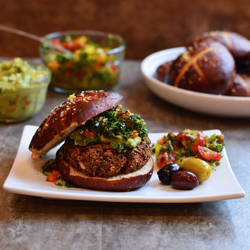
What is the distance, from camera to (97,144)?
2.25m

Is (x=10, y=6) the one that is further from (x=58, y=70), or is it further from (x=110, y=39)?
(x=58, y=70)

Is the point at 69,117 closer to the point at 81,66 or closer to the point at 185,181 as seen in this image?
the point at 185,181

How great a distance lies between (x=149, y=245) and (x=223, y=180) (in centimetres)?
74

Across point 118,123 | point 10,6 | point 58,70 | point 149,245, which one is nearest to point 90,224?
point 149,245

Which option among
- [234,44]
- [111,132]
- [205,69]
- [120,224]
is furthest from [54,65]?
[120,224]

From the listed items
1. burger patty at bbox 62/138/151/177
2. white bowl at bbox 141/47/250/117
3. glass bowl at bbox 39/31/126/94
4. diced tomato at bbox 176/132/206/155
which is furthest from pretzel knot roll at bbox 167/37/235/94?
burger patty at bbox 62/138/151/177

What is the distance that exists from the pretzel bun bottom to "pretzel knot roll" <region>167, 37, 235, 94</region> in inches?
69.0

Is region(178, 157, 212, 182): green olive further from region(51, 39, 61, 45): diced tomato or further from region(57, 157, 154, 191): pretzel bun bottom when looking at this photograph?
region(51, 39, 61, 45): diced tomato

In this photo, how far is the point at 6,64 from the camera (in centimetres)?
344

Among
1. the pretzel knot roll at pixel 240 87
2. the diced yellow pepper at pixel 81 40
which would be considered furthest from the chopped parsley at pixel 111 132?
the diced yellow pepper at pixel 81 40

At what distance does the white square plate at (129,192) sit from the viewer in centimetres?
199

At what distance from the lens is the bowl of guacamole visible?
10.6ft

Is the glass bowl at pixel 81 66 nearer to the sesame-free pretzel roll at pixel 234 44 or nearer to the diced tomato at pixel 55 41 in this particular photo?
the diced tomato at pixel 55 41

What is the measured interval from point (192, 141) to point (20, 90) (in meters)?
1.78
